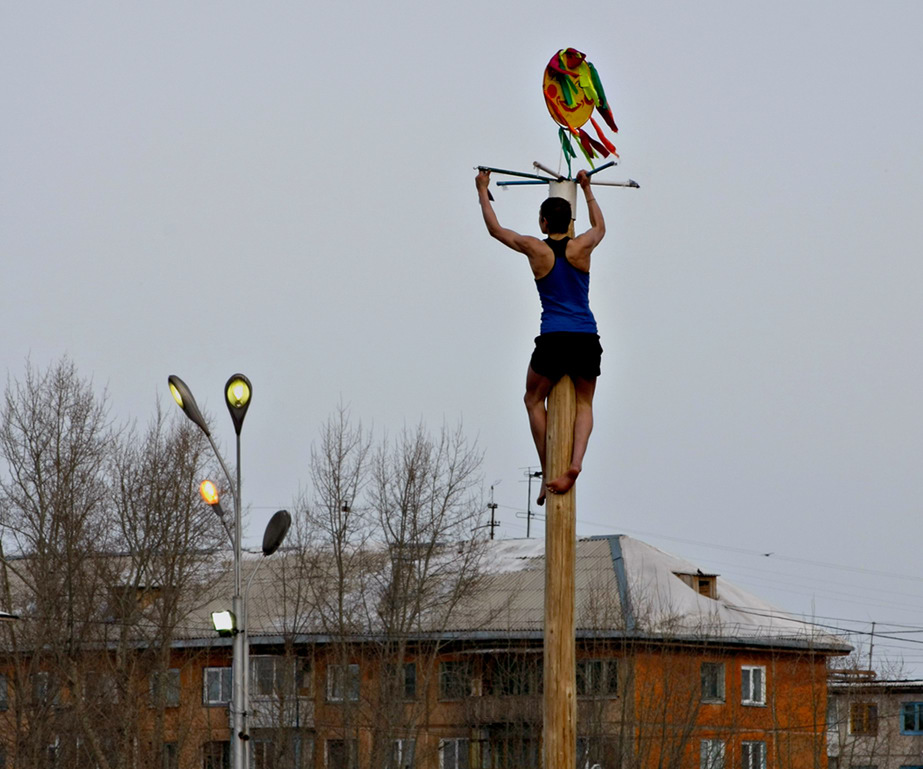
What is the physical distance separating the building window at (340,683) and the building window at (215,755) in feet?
10.7

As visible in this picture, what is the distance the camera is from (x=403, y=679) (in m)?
41.9

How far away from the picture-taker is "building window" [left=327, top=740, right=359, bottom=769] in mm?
41938

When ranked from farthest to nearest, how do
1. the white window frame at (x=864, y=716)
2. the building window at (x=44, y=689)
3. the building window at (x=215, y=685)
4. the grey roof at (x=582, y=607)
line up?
the white window frame at (x=864, y=716), the building window at (x=215, y=685), the grey roof at (x=582, y=607), the building window at (x=44, y=689)

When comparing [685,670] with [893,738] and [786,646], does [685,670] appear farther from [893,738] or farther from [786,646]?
[893,738]

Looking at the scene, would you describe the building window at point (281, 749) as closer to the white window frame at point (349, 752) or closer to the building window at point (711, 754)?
the white window frame at point (349, 752)

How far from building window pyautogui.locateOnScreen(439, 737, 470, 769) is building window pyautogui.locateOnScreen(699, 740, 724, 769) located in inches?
258

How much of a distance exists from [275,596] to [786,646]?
51.0ft

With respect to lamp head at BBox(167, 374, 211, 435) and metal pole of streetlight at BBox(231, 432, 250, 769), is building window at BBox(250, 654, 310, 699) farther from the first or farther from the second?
lamp head at BBox(167, 374, 211, 435)

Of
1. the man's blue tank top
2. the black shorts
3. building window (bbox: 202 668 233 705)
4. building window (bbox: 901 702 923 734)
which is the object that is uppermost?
the man's blue tank top

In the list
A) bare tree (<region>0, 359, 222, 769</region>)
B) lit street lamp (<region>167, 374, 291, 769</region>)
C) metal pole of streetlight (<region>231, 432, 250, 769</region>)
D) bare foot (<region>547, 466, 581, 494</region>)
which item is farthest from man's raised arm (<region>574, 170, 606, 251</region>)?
bare tree (<region>0, 359, 222, 769</region>)

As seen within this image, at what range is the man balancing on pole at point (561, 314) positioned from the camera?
7309mm

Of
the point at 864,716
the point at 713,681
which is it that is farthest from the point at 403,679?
the point at 864,716

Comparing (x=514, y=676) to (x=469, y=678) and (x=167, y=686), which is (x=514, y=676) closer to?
(x=469, y=678)

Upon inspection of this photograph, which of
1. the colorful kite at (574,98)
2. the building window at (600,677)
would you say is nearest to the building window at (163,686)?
the building window at (600,677)
